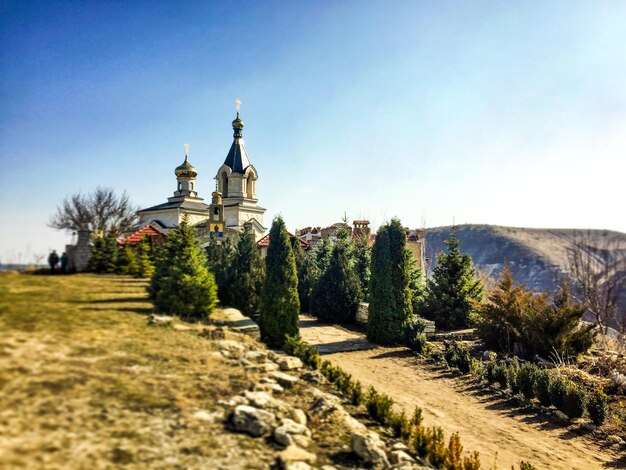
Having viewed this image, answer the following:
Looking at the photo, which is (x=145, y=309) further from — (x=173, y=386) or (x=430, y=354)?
(x=430, y=354)

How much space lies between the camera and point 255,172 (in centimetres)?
3522

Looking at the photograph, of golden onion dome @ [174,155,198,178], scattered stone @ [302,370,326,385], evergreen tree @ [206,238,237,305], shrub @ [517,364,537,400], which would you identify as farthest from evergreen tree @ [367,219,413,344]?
golden onion dome @ [174,155,198,178]

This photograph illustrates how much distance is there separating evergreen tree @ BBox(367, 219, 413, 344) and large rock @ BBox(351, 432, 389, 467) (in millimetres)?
10177

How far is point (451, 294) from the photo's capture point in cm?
2036

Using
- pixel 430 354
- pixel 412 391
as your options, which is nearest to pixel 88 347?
pixel 412 391

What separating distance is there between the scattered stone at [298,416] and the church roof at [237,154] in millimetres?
29510

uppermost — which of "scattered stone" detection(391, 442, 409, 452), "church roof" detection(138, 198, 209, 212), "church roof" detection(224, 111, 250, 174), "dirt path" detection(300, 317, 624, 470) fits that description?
"church roof" detection(224, 111, 250, 174)

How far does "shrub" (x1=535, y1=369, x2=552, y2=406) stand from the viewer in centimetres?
1070

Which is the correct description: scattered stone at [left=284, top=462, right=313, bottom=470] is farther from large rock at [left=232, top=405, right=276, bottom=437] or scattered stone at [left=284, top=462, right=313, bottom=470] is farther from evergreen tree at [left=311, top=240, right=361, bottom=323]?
evergreen tree at [left=311, top=240, right=361, bottom=323]

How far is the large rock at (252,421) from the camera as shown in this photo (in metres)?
5.81

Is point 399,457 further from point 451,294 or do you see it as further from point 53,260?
point 451,294

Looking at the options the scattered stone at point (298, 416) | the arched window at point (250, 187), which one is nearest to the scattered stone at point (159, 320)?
the scattered stone at point (298, 416)

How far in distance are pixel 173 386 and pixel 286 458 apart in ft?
7.14

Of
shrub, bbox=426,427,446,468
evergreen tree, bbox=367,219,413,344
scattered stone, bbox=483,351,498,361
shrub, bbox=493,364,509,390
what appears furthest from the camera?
evergreen tree, bbox=367,219,413,344
